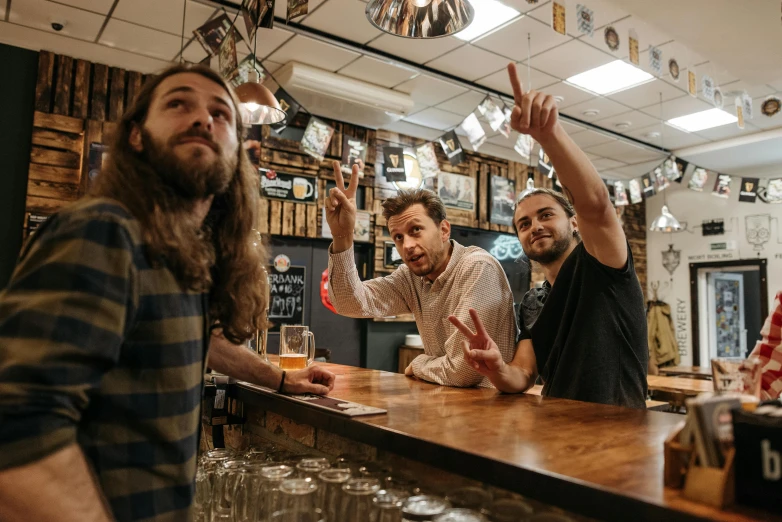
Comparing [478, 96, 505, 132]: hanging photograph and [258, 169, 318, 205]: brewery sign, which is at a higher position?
[478, 96, 505, 132]: hanging photograph

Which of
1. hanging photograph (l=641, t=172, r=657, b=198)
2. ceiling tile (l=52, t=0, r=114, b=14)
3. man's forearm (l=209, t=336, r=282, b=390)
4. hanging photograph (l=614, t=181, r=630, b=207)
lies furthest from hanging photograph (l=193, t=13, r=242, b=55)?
hanging photograph (l=614, t=181, r=630, b=207)

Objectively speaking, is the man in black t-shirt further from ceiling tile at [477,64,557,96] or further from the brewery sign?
the brewery sign

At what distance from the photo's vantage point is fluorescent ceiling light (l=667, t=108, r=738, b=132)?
231 inches

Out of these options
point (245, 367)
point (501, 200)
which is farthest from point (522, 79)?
point (245, 367)

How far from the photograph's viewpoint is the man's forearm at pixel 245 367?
1.61m

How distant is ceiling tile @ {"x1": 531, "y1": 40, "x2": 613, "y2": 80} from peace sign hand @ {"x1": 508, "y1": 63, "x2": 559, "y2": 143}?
132 inches

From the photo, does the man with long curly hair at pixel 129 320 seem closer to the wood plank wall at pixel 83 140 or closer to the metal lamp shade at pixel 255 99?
the metal lamp shade at pixel 255 99

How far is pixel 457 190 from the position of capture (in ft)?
23.0

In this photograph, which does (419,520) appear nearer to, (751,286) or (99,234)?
(99,234)

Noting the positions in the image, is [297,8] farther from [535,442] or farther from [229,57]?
[535,442]

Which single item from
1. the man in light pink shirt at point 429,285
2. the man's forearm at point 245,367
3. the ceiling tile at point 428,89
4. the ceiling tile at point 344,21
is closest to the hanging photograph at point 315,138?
the ceiling tile at point 344,21

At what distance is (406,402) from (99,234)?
34.4 inches

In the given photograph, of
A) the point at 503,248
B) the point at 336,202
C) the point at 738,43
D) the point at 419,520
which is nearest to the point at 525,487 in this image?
the point at 419,520

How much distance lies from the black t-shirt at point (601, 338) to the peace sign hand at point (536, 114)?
1.60ft
